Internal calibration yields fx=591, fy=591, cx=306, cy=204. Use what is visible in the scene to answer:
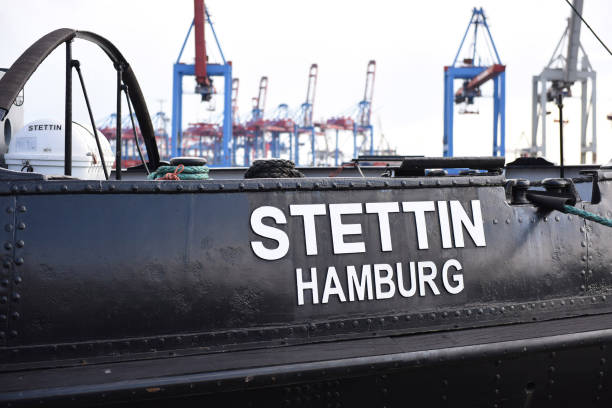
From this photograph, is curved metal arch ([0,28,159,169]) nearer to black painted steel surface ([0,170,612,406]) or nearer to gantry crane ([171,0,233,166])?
black painted steel surface ([0,170,612,406])

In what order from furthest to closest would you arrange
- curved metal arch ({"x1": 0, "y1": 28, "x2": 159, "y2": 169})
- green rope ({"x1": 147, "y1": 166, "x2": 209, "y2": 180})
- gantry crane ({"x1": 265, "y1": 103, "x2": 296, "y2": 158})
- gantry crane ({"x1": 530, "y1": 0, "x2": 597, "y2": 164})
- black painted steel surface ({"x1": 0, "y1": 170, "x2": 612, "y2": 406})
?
gantry crane ({"x1": 265, "y1": 103, "x2": 296, "y2": 158})
gantry crane ({"x1": 530, "y1": 0, "x2": 597, "y2": 164})
green rope ({"x1": 147, "y1": 166, "x2": 209, "y2": 180})
curved metal arch ({"x1": 0, "y1": 28, "x2": 159, "y2": 169})
black painted steel surface ({"x1": 0, "y1": 170, "x2": 612, "y2": 406})

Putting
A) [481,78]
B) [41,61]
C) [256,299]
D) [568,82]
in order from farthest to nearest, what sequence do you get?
[481,78], [568,82], [41,61], [256,299]

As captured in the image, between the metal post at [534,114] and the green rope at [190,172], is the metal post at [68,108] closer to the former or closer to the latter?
the green rope at [190,172]

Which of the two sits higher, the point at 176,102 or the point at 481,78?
the point at 481,78

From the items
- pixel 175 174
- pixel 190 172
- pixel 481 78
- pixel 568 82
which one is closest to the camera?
pixel 175 174

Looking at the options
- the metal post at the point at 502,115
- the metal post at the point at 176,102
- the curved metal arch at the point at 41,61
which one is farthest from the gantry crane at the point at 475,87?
the curved metal arch at the point at 41,61

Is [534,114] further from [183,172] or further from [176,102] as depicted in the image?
[183,172]

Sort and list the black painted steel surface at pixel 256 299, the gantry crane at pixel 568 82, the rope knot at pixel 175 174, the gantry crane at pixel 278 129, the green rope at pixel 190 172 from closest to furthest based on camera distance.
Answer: the black painted steel surface at pixel 256 299 → the rope knot at pixel 175 174 → the green rope at pixel 190 172 → the gantry crane at pixel 568 82 → the gantry crane at pixel 278 129

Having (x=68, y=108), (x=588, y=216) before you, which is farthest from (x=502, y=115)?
(x=68, y=108)

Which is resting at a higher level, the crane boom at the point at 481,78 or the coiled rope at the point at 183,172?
the crane boom at the point at 481,78

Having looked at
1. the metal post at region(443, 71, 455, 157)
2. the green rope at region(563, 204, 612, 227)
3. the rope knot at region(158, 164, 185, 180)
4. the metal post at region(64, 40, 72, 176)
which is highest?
the metal post at region(443, 71, 455, 157)

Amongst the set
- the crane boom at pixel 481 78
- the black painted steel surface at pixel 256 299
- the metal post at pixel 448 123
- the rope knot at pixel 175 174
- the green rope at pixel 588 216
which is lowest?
the black painted steel surface at pixel 256 299

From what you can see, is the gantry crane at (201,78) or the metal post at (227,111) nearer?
the gantry crane at (201,78)

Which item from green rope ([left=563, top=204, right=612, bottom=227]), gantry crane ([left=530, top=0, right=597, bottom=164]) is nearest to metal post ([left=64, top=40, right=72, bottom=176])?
green rope ([left=563, top=204, right=612, bottom=227])
